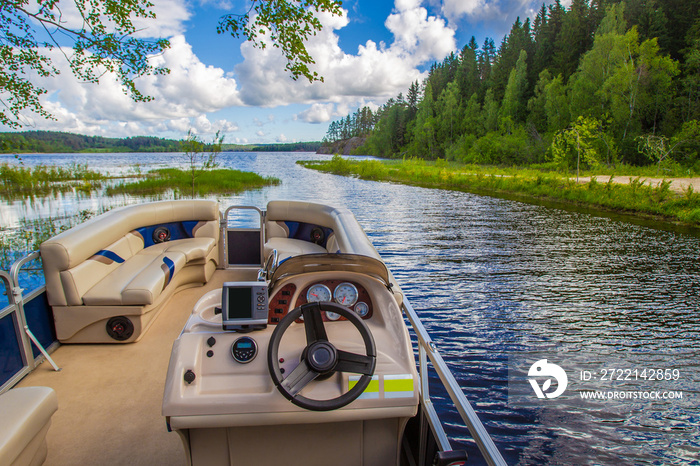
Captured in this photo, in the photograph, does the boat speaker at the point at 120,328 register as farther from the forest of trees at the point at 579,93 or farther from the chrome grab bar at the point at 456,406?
the forest of trees at the point at 579,93

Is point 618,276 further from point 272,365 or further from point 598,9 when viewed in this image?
point 598,9

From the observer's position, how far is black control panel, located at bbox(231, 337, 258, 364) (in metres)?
1.88

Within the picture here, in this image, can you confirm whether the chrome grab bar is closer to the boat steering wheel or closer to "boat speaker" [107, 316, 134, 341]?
the boat steering wheel

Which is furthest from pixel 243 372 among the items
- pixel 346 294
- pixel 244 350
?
pixel 346 294

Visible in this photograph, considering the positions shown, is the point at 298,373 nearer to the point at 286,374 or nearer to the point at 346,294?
the point at 286,374

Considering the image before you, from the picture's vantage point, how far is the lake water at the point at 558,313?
3.80 metres

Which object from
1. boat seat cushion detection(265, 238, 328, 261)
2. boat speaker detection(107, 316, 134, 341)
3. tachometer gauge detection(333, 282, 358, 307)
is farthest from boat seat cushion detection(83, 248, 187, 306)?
tachometer gauge detection(333, 282, 358, 307)

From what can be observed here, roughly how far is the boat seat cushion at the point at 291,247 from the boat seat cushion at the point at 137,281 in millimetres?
1130

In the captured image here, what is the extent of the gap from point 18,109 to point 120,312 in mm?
4580

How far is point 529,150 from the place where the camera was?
1566 inches

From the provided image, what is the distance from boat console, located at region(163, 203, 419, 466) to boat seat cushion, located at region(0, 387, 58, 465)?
0.64 meters

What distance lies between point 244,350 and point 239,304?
22cm

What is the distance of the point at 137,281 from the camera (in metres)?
3.74

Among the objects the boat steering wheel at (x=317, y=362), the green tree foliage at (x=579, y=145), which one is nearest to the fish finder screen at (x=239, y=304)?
the boat steering wheel at (x=317, y=362)
